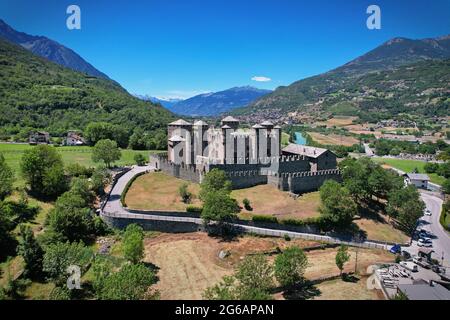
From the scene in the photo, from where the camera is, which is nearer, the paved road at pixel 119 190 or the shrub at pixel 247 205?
the paved road at pixel 119 190

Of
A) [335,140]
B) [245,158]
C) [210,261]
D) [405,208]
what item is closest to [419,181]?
[405,208]

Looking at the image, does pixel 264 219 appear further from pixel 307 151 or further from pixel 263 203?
pixel 307 151

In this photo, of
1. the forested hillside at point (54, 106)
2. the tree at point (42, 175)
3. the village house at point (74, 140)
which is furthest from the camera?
the forested hillside at point (54, 106)

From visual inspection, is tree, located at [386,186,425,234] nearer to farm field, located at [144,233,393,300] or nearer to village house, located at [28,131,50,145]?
farm field, located at [144,233,393,300]

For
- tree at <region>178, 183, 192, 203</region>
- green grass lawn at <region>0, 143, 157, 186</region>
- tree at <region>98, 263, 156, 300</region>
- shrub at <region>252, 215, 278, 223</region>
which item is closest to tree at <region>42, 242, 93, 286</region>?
tree at <region>98, 263, 156, 300</region>

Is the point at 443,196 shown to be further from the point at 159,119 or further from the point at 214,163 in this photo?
the point at 159,119

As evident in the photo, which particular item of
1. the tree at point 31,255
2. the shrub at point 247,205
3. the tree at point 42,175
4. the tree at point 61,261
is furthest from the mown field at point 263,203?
the tree at point 31,255

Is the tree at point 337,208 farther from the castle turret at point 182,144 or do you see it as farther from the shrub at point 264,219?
the castle turret at point 182,144
